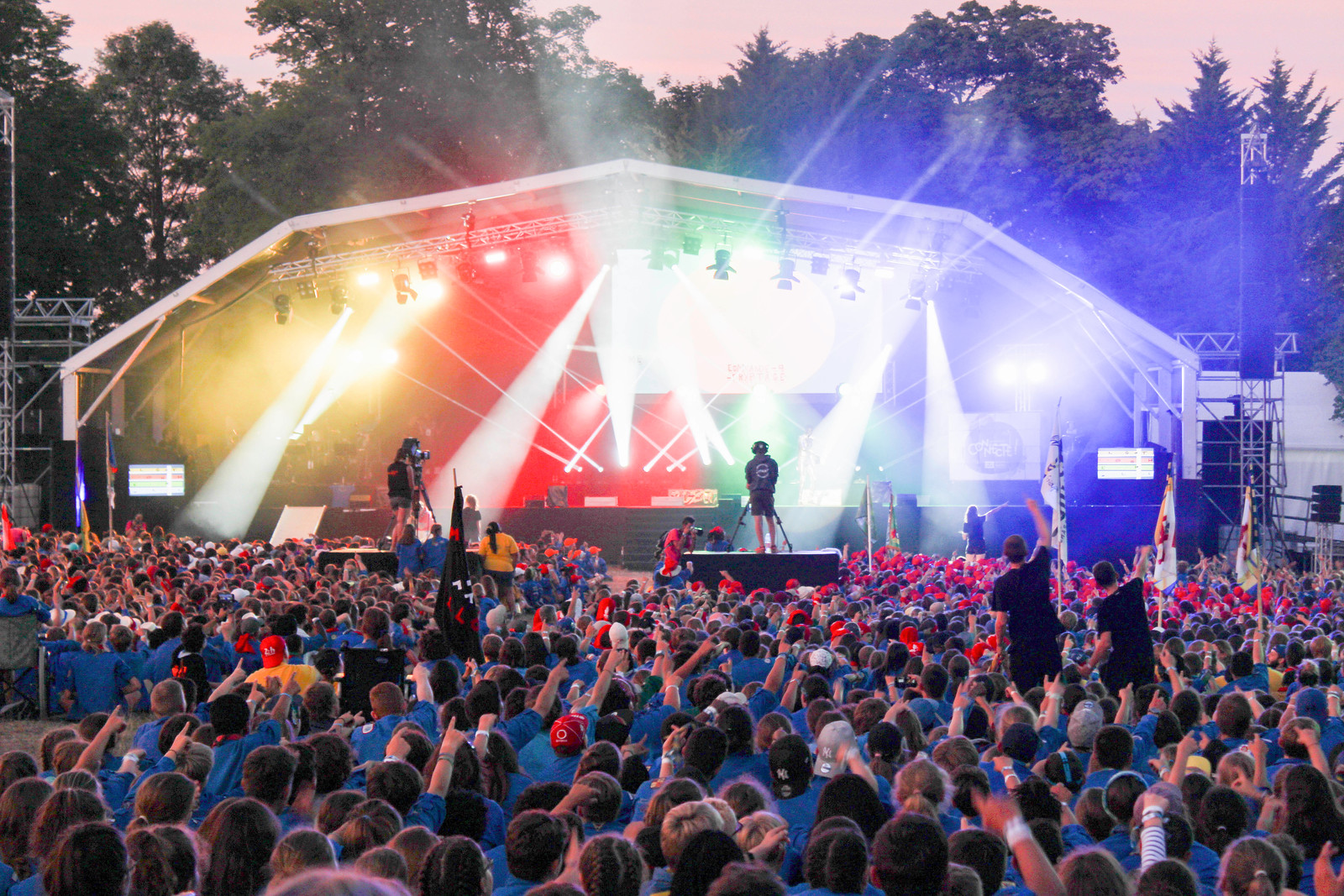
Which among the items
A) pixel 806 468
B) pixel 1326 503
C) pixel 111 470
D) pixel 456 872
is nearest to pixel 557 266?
pixel 806 468

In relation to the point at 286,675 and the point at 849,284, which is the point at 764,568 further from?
the point at 286,675

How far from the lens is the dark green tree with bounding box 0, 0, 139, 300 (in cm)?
3206

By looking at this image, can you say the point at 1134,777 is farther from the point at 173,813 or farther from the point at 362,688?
the point at 362,688

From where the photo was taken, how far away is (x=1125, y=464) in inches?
832

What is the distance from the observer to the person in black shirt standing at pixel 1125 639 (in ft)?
24.5

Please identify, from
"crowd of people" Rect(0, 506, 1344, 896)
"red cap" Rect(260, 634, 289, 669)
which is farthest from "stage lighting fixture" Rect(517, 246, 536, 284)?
"red cap" Rect(260, 634, 289, 669)

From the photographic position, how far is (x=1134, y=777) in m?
4.11

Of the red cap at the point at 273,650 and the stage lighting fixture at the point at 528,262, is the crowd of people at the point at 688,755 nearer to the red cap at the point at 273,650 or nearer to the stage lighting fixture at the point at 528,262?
the red cap at the point at 273,650

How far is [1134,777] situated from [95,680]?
8.59 metres

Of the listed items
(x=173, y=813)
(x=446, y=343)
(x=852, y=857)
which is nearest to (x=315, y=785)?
(x=173, y=813)

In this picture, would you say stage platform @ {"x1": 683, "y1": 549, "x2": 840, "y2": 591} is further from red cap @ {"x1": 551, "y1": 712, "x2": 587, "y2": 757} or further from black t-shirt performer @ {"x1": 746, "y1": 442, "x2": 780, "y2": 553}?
red cap @ {"x1": 551, "y1": 712, "x2": 587, "y2": 757}

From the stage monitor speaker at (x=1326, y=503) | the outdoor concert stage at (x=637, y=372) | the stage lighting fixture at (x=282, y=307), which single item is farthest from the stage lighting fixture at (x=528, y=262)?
the stage monitor speaker at (x=1326, y=503)

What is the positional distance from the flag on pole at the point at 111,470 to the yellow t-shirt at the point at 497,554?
10.4 metres

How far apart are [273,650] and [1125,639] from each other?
16.8 ft
